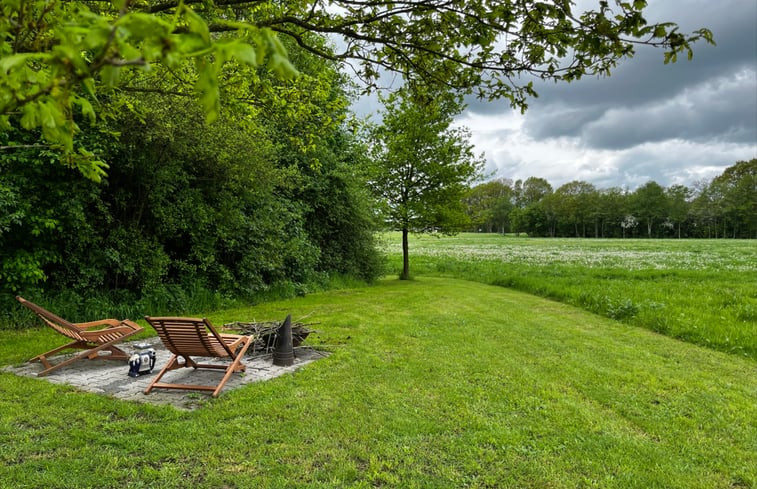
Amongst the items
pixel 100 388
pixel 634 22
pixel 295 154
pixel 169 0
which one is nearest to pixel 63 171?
pixel 100 388

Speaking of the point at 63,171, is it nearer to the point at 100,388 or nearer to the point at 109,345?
the point at 109,345

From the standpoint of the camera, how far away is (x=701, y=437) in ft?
12.3

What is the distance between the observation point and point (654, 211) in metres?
74.6

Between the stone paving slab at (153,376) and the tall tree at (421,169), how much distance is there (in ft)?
38.1

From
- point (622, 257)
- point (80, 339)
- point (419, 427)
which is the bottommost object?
point (622, 257)

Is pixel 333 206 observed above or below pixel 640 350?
above

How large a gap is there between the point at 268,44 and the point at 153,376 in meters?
5.18

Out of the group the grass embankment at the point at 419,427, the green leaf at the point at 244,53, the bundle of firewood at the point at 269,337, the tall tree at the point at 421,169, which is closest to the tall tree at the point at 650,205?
the tall tree at the point at 421,169

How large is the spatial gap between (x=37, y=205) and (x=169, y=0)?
18.7ft

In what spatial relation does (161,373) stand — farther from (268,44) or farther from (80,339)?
(268,44)

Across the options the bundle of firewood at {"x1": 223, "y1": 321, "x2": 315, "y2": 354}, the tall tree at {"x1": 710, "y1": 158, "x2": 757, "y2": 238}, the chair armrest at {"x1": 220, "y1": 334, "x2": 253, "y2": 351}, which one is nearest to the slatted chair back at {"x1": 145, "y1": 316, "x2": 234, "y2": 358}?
the chair armrest at {"x1": 220, "y1": 334, "x2": 253, "y2": 351}

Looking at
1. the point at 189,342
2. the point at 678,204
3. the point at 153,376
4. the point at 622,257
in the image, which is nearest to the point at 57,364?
the point at 153,376

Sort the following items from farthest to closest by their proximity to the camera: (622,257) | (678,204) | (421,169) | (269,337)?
(678,204) < (622,257) < (421,169) < (269,337)

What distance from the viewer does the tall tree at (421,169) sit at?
656 inches
